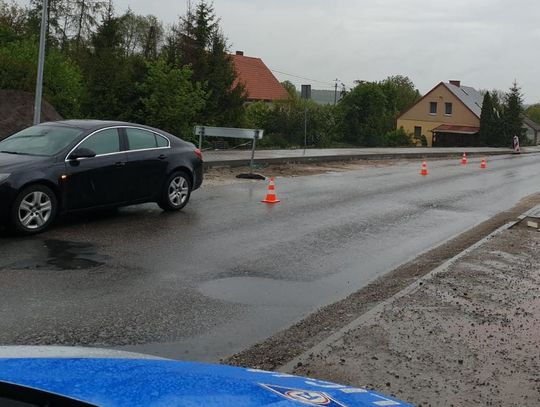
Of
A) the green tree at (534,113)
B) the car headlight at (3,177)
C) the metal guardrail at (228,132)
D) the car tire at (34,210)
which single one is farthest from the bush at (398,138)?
the car headlight at (3,177)

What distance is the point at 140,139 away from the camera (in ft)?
32.8

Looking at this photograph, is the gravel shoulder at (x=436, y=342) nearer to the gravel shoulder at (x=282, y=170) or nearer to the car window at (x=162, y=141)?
the car window at (x=162, y=141)

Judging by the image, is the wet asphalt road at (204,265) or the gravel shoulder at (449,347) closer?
the gravel shoulder at (449,347)

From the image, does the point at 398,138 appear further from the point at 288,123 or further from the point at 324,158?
the point at 324,158

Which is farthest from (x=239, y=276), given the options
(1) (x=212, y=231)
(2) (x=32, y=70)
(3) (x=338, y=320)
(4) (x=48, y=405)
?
(2) (x=32, y=70)

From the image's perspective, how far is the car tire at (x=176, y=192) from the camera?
34.3 ft

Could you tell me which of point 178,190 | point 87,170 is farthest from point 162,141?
point 87,170

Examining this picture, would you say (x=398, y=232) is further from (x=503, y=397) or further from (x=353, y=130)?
(x=353, y=130)

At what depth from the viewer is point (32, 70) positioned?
22.2 m

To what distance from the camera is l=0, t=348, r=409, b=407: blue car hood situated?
69.9 inches

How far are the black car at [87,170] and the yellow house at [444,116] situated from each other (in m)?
64.2

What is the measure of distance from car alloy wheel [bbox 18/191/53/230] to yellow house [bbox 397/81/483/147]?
219 feet

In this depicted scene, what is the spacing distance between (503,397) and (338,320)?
6.05 ft

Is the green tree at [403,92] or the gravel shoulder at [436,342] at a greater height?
the green tree at [403,92]
